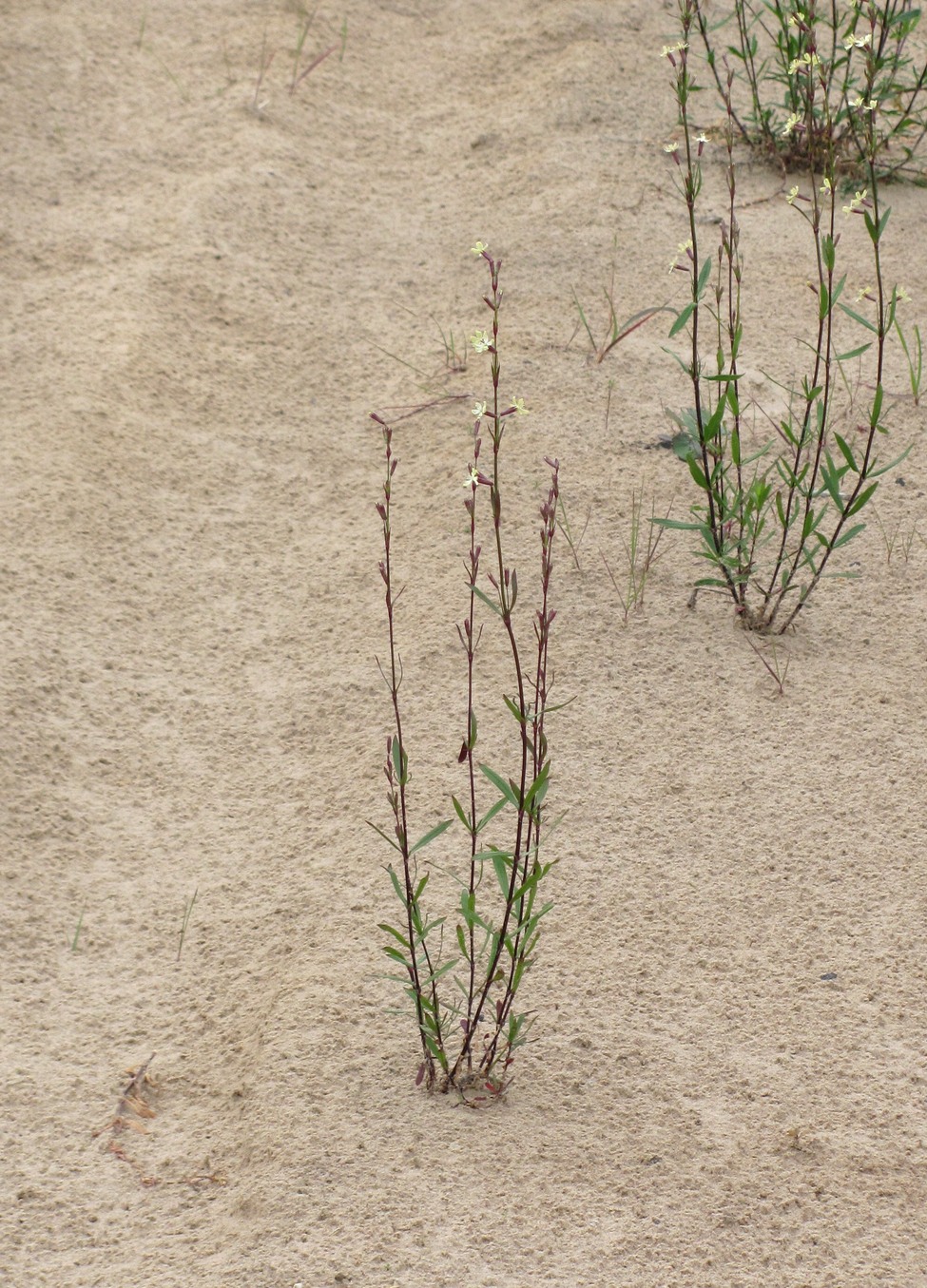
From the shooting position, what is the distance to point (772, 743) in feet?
8.87

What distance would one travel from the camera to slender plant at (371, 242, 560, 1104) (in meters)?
1.85

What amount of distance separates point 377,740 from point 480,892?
485 mm

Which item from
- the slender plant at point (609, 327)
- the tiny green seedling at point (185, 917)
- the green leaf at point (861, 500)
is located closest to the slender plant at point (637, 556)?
the green leaf at point (861, 500)

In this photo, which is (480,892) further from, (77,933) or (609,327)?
(609,327)

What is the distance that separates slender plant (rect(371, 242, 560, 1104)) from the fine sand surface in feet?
0.22

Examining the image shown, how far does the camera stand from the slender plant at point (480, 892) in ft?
6.06

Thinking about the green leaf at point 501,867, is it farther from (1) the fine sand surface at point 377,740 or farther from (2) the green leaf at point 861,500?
(2) the green leaf at point 861,500

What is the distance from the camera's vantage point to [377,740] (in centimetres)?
285

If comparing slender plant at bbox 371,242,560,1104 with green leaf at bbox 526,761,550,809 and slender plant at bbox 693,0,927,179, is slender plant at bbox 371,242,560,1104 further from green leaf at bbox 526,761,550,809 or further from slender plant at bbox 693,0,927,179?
slender plant at bbox 693,0,927,179

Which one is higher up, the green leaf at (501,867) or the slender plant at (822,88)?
the slender plant at (822,88)

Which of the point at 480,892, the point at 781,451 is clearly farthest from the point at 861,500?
the point at 480,892

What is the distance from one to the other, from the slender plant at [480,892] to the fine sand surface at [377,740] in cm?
7

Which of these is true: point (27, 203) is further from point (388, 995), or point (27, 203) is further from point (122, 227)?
point (388, 995)

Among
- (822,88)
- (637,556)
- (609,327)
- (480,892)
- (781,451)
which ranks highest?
(822,88)
